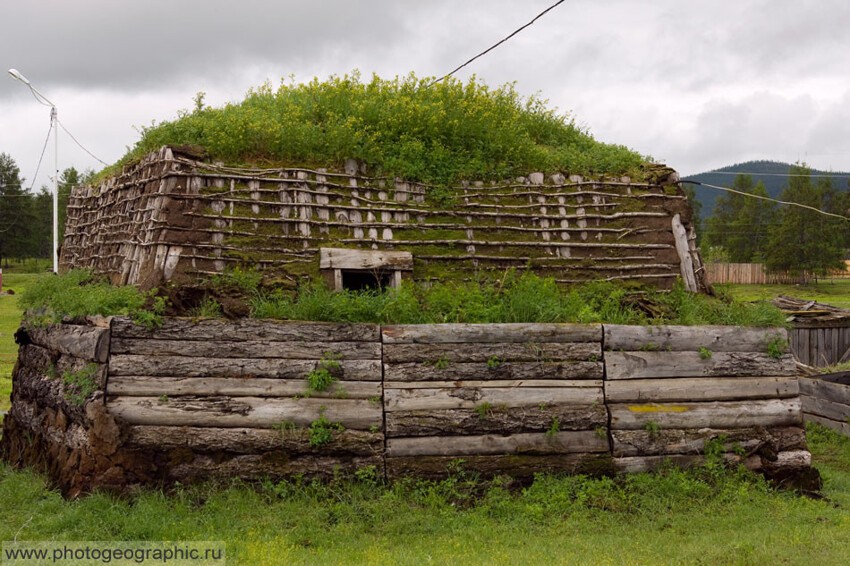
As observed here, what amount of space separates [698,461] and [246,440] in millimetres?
5619

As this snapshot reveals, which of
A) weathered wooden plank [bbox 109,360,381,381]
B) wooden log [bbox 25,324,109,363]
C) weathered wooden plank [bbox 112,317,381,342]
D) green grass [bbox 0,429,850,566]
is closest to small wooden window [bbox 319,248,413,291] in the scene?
weathered wooden plank [bbox 112,317,381,342]

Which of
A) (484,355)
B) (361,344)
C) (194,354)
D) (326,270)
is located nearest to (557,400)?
(484,355)

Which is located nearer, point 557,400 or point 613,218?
point 557,400

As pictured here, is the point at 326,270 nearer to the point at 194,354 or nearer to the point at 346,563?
the point at 194,354

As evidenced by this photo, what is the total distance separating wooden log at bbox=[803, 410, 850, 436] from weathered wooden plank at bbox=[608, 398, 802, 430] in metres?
4.47

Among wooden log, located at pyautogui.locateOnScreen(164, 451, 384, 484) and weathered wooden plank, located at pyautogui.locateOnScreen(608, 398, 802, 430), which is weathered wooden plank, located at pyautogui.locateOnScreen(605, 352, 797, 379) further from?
wooden log, located at pyautogui.locateOnScreen(164, 451, 384, 484)

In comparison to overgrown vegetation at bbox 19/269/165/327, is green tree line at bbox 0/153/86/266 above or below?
above

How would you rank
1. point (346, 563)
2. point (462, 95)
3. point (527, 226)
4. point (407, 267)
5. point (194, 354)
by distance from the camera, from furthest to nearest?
point (462, 95) < point (527, 226) < point (407, 267) < point (194, 354) < point (346, 563)

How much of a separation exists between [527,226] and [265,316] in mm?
4324

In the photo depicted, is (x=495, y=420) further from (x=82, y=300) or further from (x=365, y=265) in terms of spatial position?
(x=82, y=300)

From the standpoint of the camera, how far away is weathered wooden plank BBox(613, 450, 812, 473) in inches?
383

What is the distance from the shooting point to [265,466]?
9008 millimetres

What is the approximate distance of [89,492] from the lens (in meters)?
8.79

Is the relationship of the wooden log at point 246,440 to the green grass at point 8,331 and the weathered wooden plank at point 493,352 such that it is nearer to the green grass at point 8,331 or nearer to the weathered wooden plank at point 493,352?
the weathered wooden plank at point 493,352
